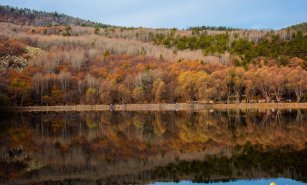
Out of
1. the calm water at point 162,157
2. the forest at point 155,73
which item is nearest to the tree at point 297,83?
the forest at point 155,73

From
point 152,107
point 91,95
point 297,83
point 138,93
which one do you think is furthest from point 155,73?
point 297,83

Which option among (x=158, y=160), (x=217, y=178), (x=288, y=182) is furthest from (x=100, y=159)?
(x=288, y=182)

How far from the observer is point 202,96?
100 m

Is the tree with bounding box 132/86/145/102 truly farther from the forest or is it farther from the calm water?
the calm water

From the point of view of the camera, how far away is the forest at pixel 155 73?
327 feet

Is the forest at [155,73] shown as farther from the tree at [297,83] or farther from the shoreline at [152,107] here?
the shoreline at [152,107]

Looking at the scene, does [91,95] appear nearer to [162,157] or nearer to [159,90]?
[159,90]

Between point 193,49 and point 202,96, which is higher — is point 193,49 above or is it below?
above

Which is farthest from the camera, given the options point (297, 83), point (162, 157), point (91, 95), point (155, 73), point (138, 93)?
point (155, 73)

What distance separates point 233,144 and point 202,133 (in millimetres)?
8788

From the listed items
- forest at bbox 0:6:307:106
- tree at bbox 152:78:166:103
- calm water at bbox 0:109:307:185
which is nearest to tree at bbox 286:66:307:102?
forest at bbox 0:6:307:106

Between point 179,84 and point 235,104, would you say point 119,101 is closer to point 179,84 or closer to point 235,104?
point 179,84

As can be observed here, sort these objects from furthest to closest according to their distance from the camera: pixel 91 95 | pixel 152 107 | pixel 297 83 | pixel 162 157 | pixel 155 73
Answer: pixel 155 73, pixel 91 95, pixel 152 107, pixel 297 83, pixel 162 157

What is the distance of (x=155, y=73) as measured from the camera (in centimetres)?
11938
